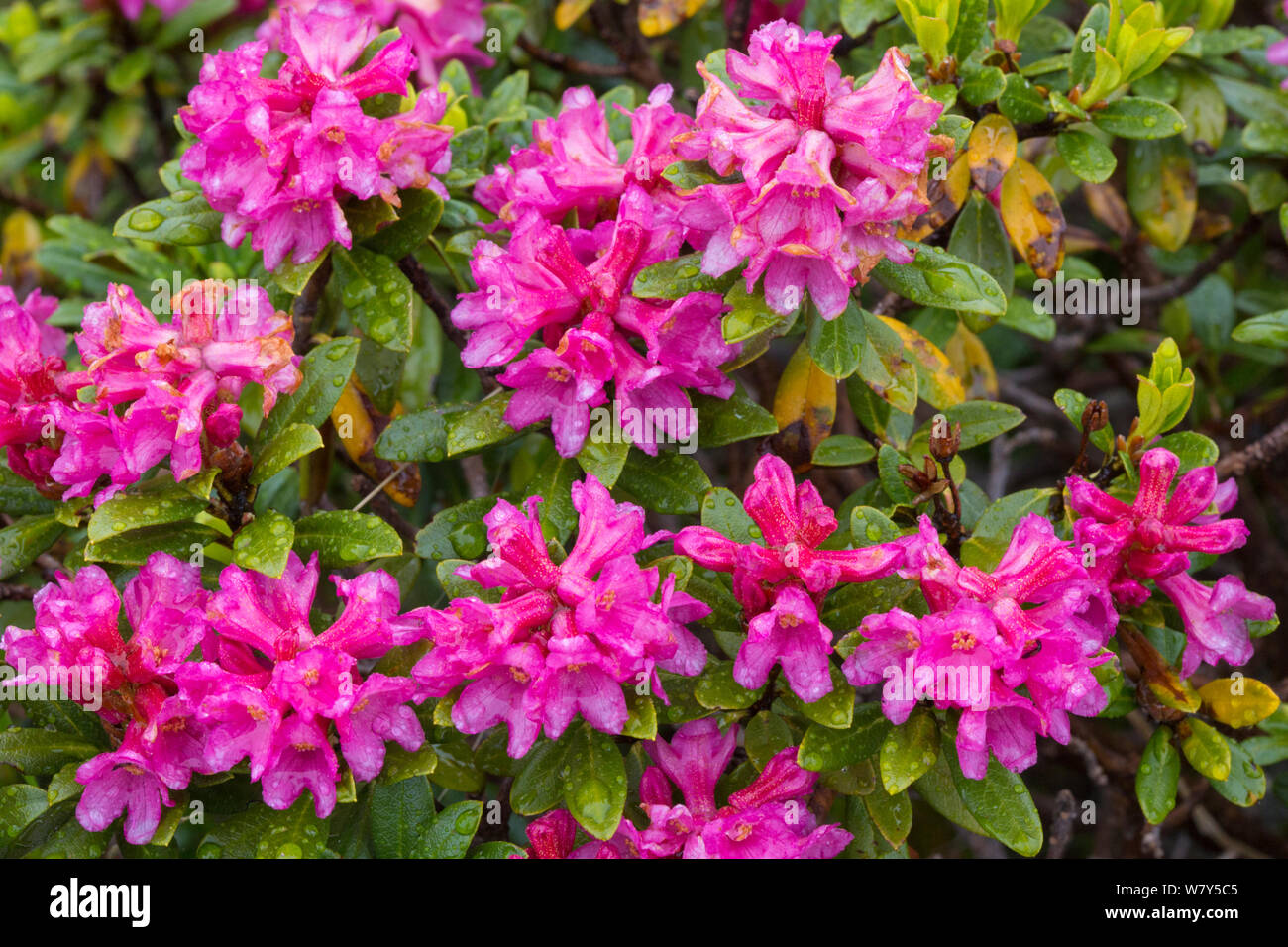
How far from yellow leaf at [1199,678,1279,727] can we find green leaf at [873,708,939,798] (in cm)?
52

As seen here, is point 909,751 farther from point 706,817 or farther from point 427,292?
point 427,292

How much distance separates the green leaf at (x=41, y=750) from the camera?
161 centimetres

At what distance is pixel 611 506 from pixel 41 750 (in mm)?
846

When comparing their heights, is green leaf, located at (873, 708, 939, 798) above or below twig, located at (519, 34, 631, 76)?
below

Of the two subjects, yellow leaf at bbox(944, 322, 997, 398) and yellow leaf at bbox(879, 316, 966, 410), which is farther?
yellow leaf at bbox(944, 322, 997, 398)

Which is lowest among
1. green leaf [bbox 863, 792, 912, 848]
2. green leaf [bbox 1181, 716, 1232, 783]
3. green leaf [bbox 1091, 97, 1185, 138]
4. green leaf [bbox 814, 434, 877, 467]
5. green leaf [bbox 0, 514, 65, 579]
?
green leaf [bbox 863, 792, 912, 848]

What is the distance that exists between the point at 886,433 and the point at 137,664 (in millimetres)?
1103

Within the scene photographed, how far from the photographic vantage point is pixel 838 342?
5.24 feet

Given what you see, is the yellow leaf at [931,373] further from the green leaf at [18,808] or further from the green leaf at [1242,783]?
the green leaf at [18,808]

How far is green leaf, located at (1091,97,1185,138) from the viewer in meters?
1.80

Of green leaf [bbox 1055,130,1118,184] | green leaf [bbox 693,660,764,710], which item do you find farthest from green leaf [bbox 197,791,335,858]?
green leaf [bbox 1055,130,1118,184]

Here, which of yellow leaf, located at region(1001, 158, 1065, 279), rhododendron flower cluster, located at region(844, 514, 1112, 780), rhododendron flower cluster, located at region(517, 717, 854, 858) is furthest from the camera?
yellow leaf, located at region(1001, 158, 1065, 279)

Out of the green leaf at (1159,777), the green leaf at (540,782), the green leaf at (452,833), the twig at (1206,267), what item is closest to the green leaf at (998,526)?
the green leaf at (1159,777)

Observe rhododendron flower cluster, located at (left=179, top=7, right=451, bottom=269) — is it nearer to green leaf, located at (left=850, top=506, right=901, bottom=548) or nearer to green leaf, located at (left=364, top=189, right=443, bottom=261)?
green leaf, located at (left=364, top=189, right=443, bottom=261)
